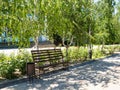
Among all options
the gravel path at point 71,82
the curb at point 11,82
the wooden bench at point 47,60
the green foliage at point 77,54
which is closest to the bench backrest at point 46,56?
the wooden bench at point 47,60

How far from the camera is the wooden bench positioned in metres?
10.0

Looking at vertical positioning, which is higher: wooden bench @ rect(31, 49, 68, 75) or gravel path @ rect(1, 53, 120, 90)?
wooden bench @ rect(31, 49, 68, 75)

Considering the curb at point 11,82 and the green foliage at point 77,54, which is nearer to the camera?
the curb at point 11,82

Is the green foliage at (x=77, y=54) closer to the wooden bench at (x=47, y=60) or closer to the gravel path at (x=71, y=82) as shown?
the wooden bench at (x=47, y=60)

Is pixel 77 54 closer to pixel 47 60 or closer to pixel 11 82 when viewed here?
pixel 47 60

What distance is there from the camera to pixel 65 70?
11.8 meters

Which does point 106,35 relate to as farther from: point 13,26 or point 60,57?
point 13,26

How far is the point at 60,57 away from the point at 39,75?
2.96 metres

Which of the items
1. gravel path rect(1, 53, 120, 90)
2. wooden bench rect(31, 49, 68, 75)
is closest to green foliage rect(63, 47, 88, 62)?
wooden bench rect(31, 49, 68, 75)

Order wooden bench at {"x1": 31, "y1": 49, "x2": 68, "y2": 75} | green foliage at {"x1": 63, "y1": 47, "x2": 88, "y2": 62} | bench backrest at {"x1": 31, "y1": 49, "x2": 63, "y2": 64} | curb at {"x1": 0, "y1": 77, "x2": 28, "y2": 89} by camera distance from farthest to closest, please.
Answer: green foliage at {"x1": 63, "y1": 47, "x2": 88, "y2": 62} < bench backrest at {"x1": 31, "y1": 49, "x2": 63, "y2": 64} < wooden bench at {"x1": 31, "y1": 49, "x2": 68, "y2": 75} < curb at {"x1": 0, "y1": 77, "x2": 28, "y2": 89}

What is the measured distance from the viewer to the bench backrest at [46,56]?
10180mm

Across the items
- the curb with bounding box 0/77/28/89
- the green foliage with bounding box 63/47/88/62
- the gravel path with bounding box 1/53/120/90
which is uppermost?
the green foliage with bounding box 63/47/88/62

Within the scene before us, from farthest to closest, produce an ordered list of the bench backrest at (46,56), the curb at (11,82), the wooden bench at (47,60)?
the bench backrest at (46,56) → the wooden bench at (47,60) → the curb at (11,82)

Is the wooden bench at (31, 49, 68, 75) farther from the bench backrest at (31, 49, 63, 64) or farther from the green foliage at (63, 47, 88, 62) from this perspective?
the green foliage at (63, 47, 88, 62)
